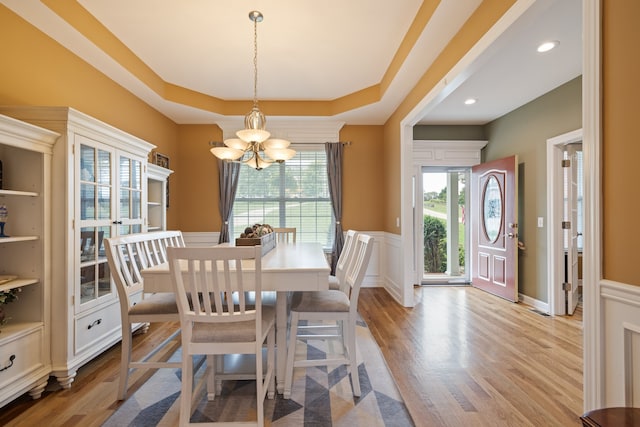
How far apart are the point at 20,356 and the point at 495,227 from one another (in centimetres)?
502

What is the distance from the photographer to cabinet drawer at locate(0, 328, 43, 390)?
1790 mm

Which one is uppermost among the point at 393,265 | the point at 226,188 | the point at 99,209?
the point at 226,188

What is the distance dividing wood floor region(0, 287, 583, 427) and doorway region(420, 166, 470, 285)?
212 cm

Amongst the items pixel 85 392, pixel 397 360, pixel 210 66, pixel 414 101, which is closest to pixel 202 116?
pixel 210 66

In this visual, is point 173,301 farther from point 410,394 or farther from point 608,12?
point 608,12

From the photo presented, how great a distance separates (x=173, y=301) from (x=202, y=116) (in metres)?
3.20

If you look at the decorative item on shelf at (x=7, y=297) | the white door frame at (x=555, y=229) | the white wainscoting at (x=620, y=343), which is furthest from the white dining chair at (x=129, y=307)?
the white door frame at (x=555, y=229)

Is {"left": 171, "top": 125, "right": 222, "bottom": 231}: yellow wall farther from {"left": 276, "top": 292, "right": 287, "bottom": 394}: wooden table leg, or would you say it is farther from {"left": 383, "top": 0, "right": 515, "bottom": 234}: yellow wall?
{"left": 276, "top": 292, "right": 287, "bottom": 394}: wooden table leg

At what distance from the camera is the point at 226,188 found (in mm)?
4828

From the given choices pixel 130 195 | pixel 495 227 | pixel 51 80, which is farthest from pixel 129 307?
pixel 495 227

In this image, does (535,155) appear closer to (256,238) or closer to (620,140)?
(620,140)

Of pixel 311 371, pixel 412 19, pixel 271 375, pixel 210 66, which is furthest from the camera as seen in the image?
pixel 210 66

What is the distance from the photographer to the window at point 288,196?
5.00 m

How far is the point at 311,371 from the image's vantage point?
2.30 m
